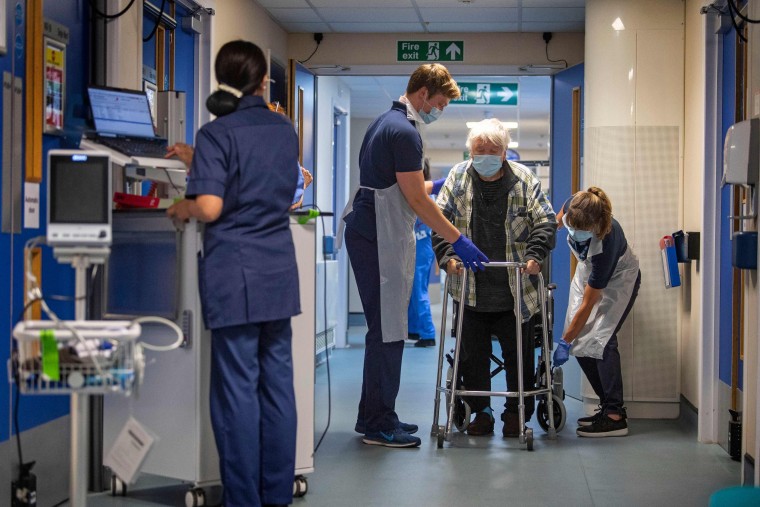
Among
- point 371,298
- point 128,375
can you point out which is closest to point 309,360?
point 371,298

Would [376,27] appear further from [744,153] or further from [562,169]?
[744,153]

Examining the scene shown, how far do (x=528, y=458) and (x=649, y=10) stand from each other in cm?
273

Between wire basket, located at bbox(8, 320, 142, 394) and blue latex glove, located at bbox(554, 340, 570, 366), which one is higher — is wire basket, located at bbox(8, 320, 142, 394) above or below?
above

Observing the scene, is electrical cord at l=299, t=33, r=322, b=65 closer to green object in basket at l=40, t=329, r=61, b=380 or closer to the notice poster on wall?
the notice poster on wall

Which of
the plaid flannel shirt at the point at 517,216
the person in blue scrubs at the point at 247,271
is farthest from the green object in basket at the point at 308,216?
the plaid flannel shirt at the point at 517,216

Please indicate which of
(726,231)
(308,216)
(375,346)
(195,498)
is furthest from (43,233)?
(726,231)

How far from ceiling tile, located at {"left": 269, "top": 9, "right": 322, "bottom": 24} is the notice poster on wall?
3.41 meters

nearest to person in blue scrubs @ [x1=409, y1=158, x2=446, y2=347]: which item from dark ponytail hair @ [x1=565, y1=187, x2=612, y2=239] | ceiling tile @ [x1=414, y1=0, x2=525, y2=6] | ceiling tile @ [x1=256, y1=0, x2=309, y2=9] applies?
ceiling tile @ [x1=414, y1=0, x2=525, y2=6]

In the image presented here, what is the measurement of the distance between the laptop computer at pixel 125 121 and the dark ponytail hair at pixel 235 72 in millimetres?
395

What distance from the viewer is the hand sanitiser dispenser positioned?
3668 mm

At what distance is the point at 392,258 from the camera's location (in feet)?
14.6

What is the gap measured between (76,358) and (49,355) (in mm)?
71

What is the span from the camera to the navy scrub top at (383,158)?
438 centimetres

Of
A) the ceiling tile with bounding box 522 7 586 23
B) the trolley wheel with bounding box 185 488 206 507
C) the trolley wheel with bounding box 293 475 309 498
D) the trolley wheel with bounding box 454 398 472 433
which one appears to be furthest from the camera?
the ceiling tile with bounding box 522 7 586 23
